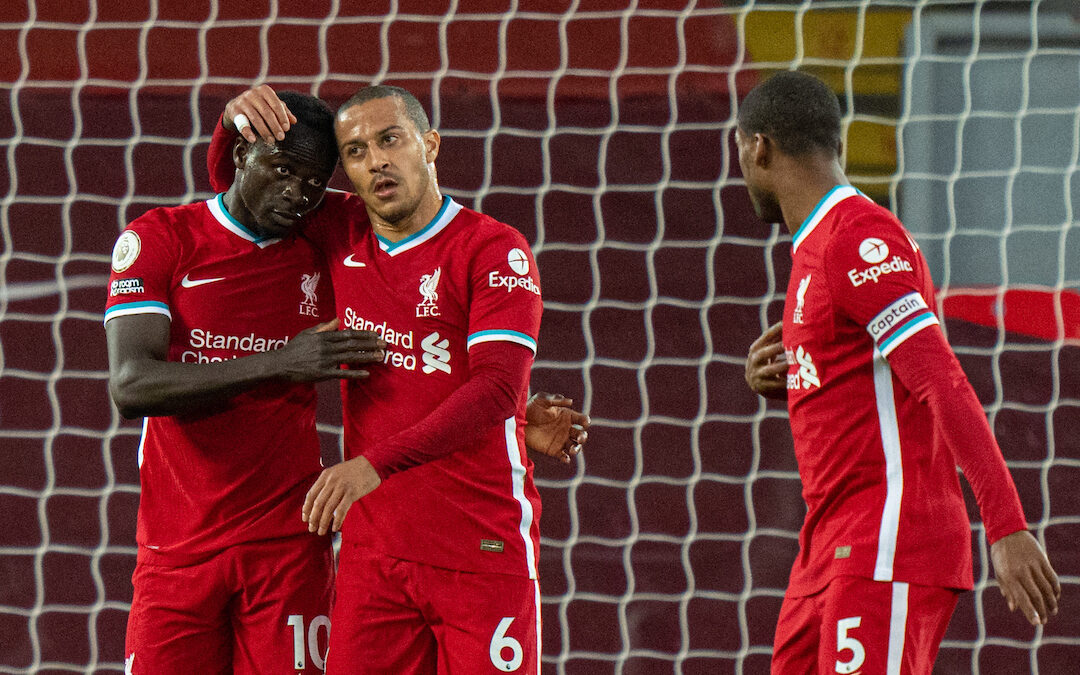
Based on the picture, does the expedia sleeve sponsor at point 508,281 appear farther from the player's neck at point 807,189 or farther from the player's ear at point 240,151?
the player's ear at point 240,151

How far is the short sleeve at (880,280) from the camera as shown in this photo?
161 cm

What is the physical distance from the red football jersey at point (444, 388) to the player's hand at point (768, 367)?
400mm

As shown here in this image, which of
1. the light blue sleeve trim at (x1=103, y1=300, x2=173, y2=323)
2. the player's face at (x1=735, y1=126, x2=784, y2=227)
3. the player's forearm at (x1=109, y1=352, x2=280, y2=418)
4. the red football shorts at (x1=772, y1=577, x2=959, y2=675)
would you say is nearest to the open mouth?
the player's forearm at (x1=109, y1=352, x2=280, y2=418)

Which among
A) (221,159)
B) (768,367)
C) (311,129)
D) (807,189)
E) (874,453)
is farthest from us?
(221,159)

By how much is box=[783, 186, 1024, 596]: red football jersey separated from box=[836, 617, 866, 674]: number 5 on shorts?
0.07 m

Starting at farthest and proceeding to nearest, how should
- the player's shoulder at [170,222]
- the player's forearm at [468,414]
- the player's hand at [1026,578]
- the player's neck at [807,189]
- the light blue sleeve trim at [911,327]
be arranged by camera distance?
the player's shoulder at [170,222]
the player's neck at [807,189]
the player's forearm at [468,414]
the light blue sleeve trim at [911,327]
the player's hand at [1026,578]

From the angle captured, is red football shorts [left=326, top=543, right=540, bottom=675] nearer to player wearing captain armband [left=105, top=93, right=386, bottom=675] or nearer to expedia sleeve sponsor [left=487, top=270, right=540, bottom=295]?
player wearing captain armband [left=105, top=93, right=386, bottom=675]

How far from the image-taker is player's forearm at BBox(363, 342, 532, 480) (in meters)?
1.73

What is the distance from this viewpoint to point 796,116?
1.86 m

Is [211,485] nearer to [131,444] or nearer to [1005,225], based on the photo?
[131,444]

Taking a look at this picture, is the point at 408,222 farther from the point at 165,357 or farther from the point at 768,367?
the point at 768,367

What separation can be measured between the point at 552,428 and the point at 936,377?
778 millimetres

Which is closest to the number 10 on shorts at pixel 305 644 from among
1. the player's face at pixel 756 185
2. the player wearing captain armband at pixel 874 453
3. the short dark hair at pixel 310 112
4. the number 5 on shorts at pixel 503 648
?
the number 5 on shorts at pixel 503 648

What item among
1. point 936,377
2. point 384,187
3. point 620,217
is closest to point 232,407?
point 384,187
